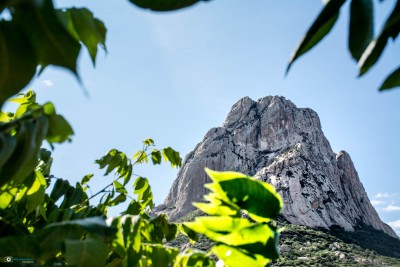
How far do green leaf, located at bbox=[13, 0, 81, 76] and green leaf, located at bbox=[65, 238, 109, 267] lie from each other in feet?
0.91

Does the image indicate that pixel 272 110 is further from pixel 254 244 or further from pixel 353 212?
pixel 254 244

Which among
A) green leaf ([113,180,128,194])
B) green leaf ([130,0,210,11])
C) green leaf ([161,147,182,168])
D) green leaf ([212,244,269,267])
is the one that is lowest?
green leaf ([212,244,269,267])

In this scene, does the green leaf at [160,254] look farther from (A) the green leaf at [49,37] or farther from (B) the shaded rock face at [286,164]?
(B) the shaded rock face at [286,164]

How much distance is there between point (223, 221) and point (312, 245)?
5515cm

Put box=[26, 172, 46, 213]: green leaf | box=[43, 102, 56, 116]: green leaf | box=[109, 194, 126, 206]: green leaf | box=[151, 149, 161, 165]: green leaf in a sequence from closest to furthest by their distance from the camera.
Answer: box=[43, 102, 56, 116]: green leaf
box=[26, 172, 46, 213]: green leaf
box=[109, 194, 126, 206]: green leaf
box=[151, 149, 161, 165]: green leaf

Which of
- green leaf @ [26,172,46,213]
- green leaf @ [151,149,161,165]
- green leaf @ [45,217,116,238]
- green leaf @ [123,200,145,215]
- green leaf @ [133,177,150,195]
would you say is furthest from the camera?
green leaf @ [151,149,161,165]

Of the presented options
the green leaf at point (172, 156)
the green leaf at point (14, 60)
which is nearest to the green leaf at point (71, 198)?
the green leaf at point (172, 156)

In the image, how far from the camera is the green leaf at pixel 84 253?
2.04 feet

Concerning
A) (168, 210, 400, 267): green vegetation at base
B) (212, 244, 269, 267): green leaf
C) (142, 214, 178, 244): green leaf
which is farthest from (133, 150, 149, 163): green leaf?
(168, 210, 400, 267): green vegetation at base

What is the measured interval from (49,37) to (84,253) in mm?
341

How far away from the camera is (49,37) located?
56 centimetres

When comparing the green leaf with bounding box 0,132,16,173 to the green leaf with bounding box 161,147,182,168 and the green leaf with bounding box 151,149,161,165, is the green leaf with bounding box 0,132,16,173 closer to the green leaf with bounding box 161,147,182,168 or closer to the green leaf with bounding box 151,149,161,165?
the green leaf with bounding box 161,147,182,168

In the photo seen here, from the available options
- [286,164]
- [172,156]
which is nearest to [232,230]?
[172,156]

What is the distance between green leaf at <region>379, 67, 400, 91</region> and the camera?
0.66 m
